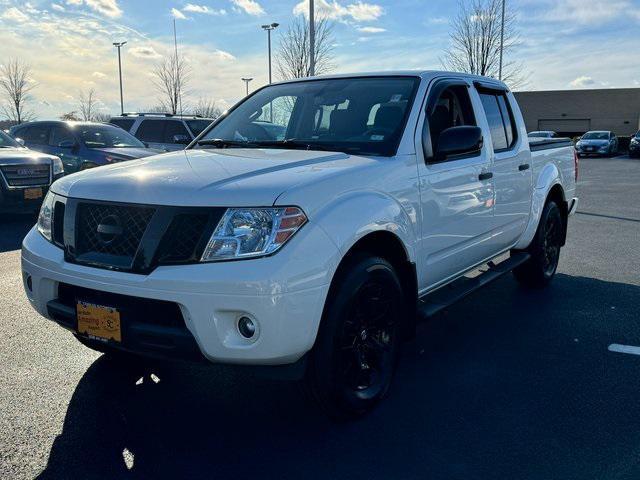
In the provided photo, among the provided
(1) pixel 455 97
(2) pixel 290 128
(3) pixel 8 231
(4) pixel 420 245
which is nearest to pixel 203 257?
(4) pixel 420 245

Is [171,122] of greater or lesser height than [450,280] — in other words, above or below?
above

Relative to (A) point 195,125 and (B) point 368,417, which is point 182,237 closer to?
(B) point 368,417

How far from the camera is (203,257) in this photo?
273 cm

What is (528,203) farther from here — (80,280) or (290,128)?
(80,280)

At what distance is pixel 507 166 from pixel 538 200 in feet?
2.98

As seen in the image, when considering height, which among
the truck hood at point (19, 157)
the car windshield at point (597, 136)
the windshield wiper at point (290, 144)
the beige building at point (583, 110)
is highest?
the beige building at point (583, 110)

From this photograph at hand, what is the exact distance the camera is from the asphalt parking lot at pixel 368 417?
9.34ft

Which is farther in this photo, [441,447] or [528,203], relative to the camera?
[528,203]

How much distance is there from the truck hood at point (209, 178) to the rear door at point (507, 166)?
5.62 feet

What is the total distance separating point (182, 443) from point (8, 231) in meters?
7.39

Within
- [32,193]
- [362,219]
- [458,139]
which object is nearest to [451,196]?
[458,139]

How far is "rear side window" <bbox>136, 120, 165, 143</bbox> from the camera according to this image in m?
15.2

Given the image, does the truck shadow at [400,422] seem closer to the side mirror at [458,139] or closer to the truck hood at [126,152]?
the side mirror at [458,139]

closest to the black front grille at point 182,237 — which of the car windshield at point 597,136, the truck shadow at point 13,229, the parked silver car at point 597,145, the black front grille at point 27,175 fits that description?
the truck shadow at point 13,229
